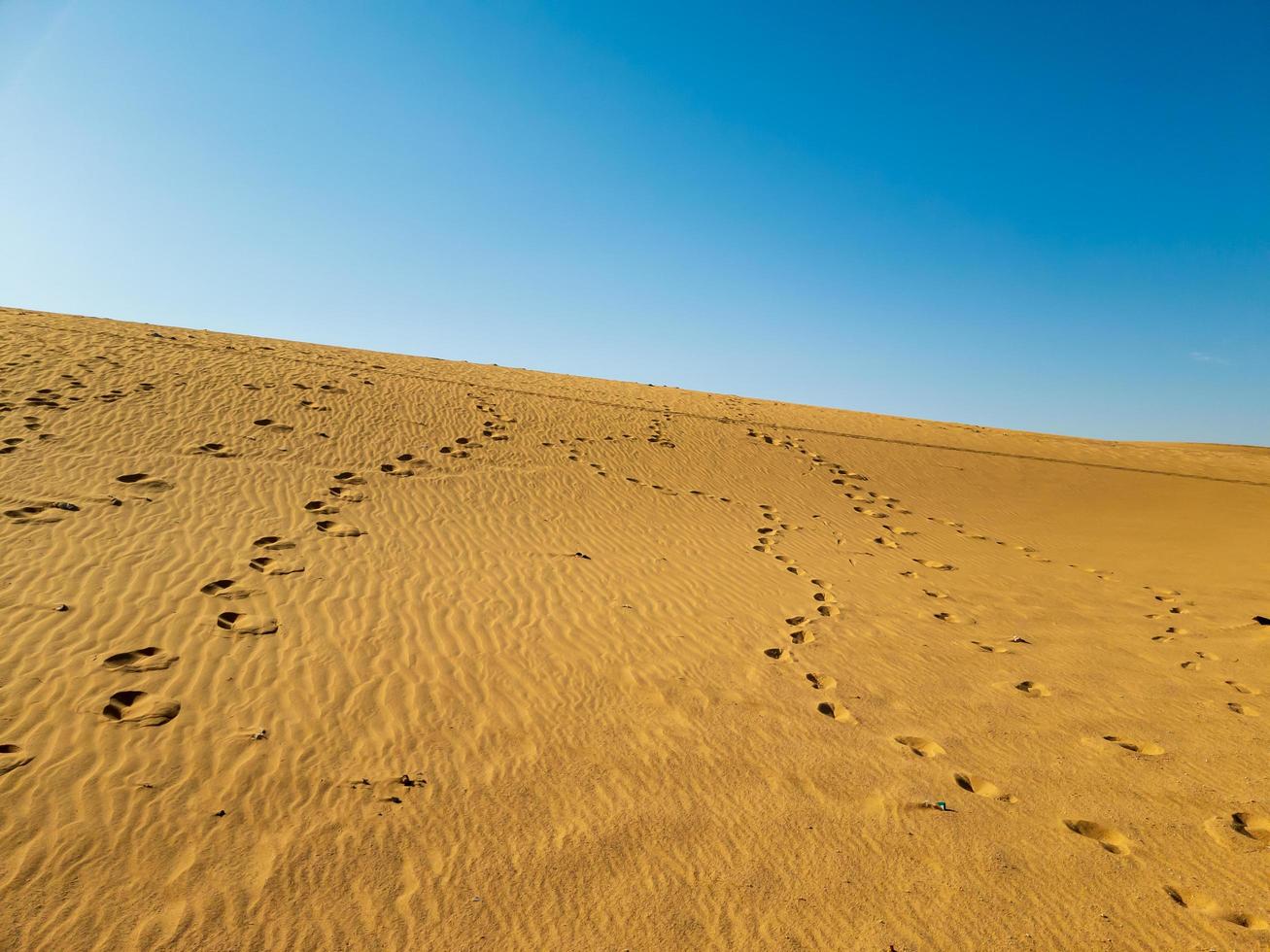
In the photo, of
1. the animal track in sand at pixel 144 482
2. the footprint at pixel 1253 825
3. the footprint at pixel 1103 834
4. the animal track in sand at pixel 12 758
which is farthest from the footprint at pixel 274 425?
the footprint at pixel 1253 825

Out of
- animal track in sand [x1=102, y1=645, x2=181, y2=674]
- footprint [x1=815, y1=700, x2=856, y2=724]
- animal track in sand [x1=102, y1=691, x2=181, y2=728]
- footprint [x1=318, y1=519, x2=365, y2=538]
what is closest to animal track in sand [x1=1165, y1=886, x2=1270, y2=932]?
footprint [x1=815, y1=700, x2=856, y2=724]

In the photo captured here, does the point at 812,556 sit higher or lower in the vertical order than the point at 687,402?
lower

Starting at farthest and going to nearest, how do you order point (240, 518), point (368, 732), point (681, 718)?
point (240, 518)
point (681, 718)
point (368, 732)

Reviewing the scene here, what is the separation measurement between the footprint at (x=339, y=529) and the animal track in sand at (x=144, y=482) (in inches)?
90.9

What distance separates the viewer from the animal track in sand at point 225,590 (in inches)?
225

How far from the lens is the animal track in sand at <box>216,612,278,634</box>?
516 cm

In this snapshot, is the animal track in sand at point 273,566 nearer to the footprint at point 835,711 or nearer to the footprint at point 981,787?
the footprint at point 835,711

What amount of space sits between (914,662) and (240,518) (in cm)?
753

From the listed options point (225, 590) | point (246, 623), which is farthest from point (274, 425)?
point (246, 623)

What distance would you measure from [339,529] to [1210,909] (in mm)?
7933

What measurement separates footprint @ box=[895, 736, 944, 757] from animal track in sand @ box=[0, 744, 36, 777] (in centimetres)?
523

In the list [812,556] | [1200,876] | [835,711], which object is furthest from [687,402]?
[1200,876]

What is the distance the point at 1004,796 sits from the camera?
12.3 feet

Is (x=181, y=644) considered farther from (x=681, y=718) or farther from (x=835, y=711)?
(x=835, y=711)
